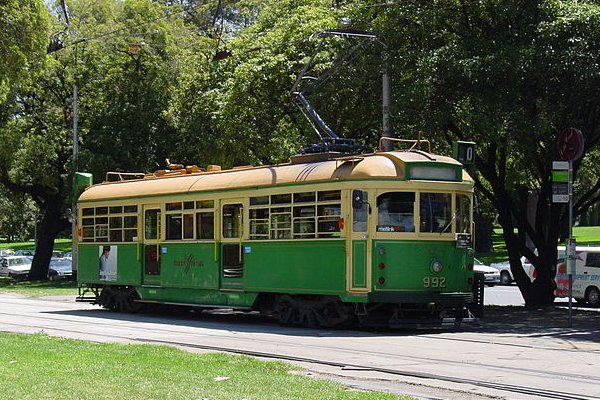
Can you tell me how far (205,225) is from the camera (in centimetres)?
2225

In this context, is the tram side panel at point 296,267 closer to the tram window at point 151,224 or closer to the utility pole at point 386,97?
the tram window at point 151,224

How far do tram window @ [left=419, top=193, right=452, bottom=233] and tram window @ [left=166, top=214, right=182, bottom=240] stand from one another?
668cm

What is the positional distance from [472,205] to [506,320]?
3230 millimetres

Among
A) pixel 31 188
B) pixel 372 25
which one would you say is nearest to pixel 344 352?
pixel 372 25

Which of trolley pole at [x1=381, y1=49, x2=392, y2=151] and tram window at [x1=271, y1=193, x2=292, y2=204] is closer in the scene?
tram window at [x1=271, y1=193, x2=292, y2=204]

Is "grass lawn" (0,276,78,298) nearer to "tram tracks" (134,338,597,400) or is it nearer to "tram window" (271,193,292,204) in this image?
"tram window" (271,193,292,204)

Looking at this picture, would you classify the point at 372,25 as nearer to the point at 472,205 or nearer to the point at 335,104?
the point at 335,104

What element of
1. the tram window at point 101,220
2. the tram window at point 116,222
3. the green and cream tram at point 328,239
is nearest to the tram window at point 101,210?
the tram window at point 101,220

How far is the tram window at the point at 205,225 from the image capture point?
2198cm

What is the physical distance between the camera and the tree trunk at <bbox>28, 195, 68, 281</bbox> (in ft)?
152

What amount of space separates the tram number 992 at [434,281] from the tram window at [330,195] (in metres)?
2.24

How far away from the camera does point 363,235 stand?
18.5 metres

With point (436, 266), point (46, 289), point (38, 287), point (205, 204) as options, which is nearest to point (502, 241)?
point (38, 287)

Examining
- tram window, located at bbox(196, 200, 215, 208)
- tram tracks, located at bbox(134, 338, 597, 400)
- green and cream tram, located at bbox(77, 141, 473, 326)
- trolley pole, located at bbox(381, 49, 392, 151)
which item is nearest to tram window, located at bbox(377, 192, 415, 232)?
green and cream tram, located at bbox(77, 141, 473, 326)
